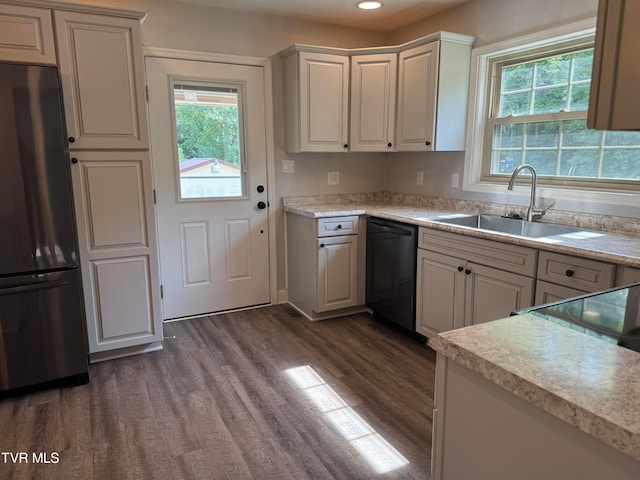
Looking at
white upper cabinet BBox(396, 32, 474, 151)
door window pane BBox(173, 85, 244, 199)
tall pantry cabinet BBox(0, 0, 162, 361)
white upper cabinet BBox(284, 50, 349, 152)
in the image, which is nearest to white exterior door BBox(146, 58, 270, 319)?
door window pane BBox(173, 85, 244, 199)

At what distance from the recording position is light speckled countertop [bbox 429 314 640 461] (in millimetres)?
694

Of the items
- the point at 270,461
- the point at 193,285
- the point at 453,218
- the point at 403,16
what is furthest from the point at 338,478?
the point at 403,16

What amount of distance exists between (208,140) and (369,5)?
5.23 feet

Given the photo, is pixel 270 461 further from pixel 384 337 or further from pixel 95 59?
pixel 95 59

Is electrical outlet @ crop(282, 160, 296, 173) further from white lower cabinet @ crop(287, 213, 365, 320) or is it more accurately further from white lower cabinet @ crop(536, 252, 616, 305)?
white lower cabinet @ crop(536, 252, 616, 305)

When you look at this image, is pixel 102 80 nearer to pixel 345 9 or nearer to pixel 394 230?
pixel 345 9

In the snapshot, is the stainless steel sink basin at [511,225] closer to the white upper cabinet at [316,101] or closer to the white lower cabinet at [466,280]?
the white lower cabinet at [466,280]

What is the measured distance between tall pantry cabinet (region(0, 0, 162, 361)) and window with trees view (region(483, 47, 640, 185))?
2.44 meters

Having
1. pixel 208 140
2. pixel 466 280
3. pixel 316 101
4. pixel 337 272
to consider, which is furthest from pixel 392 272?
pixel 208 140

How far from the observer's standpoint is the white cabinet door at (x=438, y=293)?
2.77 m

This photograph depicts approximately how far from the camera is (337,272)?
356cm

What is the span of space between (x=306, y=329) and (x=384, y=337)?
595 mm

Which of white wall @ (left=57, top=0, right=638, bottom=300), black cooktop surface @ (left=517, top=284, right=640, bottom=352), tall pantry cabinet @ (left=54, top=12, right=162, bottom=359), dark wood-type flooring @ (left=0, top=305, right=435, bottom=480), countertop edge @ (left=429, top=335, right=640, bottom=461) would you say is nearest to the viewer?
countertop edge @ (left=429, top=335, right=640, bottom=461)

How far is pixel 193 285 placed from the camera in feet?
12.0
